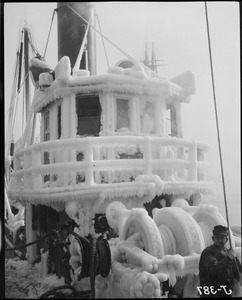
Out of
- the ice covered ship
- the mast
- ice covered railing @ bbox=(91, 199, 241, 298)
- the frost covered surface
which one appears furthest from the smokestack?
the frost covered surface

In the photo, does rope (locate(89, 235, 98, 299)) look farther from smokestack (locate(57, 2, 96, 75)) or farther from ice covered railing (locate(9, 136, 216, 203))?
smokestack (locate(57, 2, 96, 75))

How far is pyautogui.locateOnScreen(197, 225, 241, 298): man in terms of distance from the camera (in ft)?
7.76

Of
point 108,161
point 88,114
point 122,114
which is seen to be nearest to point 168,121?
point 122,114

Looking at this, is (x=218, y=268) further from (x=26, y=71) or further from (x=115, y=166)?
(x=26, y=71)

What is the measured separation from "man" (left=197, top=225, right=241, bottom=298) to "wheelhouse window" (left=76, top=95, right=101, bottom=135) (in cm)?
122

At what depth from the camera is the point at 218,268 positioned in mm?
2379

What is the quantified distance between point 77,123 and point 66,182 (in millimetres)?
499

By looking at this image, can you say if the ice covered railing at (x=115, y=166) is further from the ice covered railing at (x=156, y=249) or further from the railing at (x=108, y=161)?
the ice covered railing at (x=156, y=249)

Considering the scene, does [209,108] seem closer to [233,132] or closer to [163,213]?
[233,132]

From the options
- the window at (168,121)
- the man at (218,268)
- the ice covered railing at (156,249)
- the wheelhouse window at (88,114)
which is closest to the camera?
the ice covered railing at (156,249)

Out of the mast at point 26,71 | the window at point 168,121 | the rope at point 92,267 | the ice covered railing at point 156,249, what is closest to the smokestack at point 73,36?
the mast at point 26,71

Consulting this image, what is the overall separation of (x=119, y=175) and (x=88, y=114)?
585 mm

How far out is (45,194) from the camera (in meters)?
2.68

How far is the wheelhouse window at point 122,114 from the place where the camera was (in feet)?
9.79
